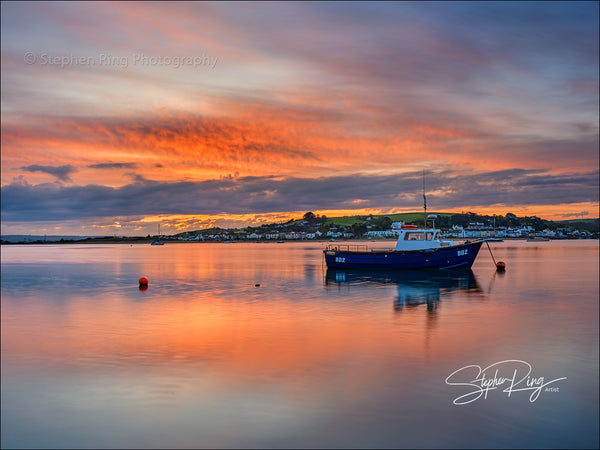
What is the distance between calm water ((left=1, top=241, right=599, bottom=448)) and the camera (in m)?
13.3

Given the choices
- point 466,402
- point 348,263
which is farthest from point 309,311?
point 348,263

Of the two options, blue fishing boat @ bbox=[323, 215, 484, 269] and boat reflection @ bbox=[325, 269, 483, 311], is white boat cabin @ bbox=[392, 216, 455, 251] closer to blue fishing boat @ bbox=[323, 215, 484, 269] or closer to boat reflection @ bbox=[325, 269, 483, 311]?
blue fishing boat @ bbox=[323, 215, 484, 269]

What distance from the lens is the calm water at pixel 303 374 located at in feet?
43.8

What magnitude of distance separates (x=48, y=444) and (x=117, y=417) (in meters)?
2.08

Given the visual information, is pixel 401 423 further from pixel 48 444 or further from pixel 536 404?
pixel 48 444
